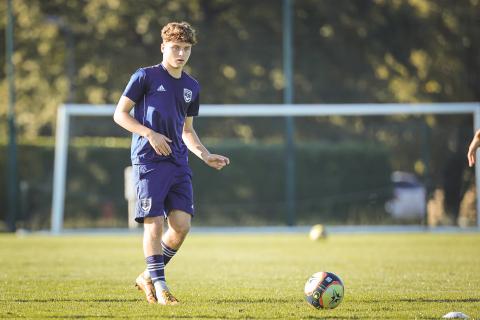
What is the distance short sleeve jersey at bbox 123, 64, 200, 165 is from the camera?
22.6 feet

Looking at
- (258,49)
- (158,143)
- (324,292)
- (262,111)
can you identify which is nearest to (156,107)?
(158,143)

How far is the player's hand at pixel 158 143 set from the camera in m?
6.58

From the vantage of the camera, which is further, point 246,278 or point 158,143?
point 246,278

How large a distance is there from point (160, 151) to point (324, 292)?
4.99ft

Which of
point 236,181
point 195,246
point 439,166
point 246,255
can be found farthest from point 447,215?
point 246,255

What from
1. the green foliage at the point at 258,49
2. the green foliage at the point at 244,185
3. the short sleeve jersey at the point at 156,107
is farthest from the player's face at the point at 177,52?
the green foliage at the point at 258,49

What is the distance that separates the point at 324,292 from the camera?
6512mm

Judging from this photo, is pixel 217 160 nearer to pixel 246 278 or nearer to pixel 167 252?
pixel 167 252

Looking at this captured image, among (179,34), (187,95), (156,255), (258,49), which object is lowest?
(156,255)

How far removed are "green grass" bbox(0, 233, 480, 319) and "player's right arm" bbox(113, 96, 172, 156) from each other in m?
1.13

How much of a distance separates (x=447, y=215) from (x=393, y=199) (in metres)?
1.94

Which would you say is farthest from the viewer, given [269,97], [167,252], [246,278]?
[269,97]

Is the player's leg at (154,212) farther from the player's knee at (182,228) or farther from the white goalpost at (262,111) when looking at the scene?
the white goalpost at (262,111)

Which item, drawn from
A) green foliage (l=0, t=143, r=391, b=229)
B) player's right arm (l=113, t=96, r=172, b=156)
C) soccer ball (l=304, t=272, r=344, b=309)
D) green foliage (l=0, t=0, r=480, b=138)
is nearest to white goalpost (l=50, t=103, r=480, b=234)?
green foliage (l=0, t=143, r=391, b=229)
